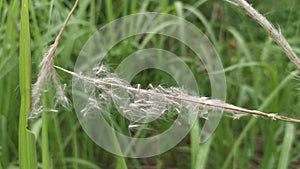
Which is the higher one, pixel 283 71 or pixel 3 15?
pixel 3 15

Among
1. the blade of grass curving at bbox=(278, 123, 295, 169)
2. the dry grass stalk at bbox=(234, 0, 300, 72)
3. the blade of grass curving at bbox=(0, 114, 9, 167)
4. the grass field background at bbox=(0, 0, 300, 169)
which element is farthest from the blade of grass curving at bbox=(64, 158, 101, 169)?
the dry grass stalk at bbox=(234, 0, 300, 72)

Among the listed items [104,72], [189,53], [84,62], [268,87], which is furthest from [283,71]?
[104,72]

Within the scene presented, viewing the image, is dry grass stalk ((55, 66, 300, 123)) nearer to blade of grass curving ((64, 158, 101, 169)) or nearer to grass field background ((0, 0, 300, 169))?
grass field background ((0, 0, 300, 169))

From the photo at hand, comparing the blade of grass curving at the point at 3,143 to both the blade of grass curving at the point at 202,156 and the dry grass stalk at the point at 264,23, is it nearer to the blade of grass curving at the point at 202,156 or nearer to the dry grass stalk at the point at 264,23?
the blade of grass curving at the point at 202,156

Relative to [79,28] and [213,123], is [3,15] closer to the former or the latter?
[79,28]

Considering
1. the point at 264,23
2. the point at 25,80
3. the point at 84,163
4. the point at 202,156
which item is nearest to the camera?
the point at 264,23

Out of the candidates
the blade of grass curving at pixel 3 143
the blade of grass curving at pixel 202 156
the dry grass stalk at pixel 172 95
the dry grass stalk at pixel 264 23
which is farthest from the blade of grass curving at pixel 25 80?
the blade of grass curving at pixel 3 143

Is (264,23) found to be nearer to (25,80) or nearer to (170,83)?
(25,80)

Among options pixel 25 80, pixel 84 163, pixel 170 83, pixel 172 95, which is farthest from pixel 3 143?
pixel 172 95
